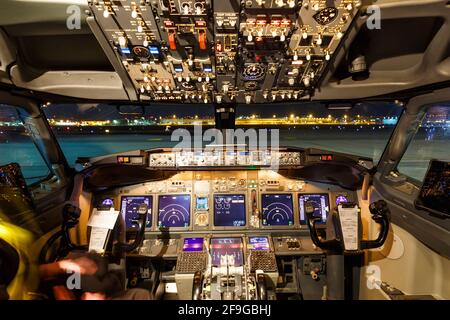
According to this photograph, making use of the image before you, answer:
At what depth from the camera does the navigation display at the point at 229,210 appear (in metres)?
2.95

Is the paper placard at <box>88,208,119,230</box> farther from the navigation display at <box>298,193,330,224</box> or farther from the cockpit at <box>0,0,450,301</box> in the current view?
the navigation display at <box>298,193,330,224</box>

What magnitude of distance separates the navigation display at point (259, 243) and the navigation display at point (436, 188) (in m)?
1.48

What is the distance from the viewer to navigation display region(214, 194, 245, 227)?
2.95 m

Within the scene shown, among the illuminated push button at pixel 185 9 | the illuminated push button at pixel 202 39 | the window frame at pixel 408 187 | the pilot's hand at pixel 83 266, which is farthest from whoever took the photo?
the window frame at pixel 408 187

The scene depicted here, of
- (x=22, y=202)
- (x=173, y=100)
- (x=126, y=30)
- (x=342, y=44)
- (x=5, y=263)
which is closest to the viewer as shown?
(x=5, y=263)

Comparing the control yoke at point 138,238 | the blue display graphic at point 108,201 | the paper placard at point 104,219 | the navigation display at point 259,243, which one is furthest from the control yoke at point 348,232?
→ the blue display graphic at point 108,201

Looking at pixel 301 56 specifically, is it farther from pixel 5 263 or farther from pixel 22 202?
pixel 22 202

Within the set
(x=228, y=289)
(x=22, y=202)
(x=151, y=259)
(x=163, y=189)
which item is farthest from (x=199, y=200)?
(x=22, y=202)

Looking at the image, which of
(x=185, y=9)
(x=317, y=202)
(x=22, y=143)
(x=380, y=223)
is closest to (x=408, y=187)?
(x=380, y=223)

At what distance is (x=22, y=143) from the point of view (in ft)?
9.31

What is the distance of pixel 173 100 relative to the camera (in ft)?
9.39

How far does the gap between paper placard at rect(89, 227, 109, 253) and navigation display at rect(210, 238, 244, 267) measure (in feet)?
3.45

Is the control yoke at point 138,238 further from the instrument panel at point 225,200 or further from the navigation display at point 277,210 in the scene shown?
the navigation display at point 277,210
